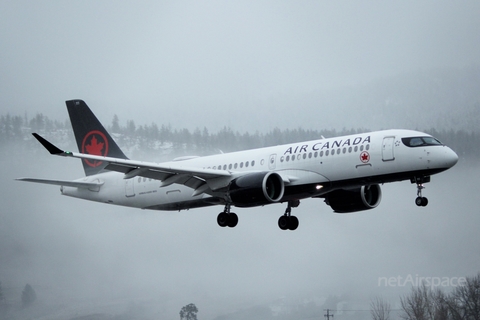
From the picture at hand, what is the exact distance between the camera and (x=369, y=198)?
38.5 metres

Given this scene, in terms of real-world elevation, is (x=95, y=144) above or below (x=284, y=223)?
above

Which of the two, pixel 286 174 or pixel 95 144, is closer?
pixel 286 174

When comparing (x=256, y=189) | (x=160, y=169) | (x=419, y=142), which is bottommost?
(x=256, y=189)

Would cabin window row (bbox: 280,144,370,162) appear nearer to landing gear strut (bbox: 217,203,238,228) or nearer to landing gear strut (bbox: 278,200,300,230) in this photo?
landing gear strut (bbox: 217,203,238,228)

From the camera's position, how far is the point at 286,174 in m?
35.0

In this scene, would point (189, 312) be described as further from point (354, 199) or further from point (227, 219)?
point (354, 199)

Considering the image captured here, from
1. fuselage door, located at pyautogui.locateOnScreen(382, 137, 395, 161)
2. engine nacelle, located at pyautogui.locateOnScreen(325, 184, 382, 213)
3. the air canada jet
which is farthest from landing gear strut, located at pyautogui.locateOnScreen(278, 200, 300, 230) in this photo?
fuselage door, located at pyautogui.locateOnScreen(382, 137, 395, 161)

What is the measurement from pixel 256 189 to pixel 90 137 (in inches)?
554

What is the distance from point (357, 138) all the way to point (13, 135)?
4655 centimetres

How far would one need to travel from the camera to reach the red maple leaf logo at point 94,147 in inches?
1709

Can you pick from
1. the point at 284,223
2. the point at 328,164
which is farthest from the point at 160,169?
the point at 284,223

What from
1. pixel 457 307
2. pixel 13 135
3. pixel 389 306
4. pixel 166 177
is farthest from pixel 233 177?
pixel 13 135

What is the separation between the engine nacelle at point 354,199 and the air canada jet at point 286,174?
0.05m

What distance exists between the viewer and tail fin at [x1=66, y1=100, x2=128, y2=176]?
42.8 meters
